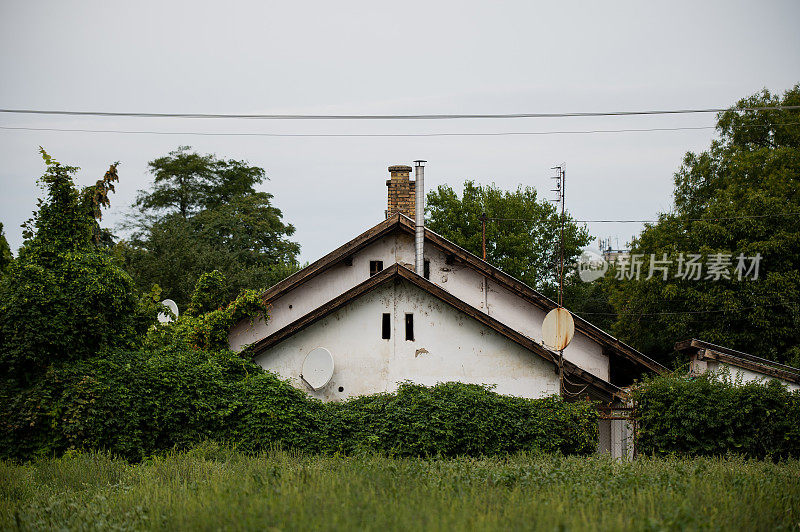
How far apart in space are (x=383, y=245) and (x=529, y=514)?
50.9ft

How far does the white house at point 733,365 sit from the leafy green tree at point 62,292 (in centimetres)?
1469

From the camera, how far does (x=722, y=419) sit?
14797 millimetres

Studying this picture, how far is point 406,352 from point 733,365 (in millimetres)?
8753

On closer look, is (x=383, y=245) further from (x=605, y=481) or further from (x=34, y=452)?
(x=605, y=481)

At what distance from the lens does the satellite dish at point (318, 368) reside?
1698 centimetres

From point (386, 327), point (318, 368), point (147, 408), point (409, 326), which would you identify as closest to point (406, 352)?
point (409, 326)

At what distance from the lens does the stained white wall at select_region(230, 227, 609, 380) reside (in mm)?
21156

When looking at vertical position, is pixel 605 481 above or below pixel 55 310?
below

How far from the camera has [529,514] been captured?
268 inches

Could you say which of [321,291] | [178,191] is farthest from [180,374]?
[178,191]

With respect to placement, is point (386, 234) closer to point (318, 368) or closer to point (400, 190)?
point (400, 190)

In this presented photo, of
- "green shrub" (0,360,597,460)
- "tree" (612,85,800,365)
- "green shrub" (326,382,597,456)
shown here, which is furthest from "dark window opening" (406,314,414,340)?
"tree" (612,85,800,365)

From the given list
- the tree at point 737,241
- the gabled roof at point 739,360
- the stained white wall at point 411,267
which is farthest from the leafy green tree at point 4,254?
the tree at point 737,241

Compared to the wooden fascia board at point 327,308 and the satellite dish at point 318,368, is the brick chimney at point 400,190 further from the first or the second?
the satellite dish at point 318,368
